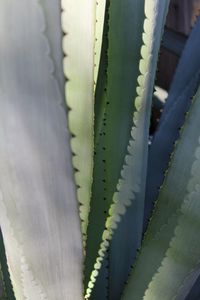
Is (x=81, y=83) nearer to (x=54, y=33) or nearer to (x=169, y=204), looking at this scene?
(x=54, y=33)

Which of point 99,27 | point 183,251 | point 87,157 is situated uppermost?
point 99,27

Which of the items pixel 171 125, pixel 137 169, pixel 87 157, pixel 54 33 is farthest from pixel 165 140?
pixel 54 33

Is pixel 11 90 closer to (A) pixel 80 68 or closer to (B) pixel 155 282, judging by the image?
(A) pixel 80 68

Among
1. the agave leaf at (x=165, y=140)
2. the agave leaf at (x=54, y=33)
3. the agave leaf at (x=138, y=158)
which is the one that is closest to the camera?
the agave leaf at (x=54, y=33)

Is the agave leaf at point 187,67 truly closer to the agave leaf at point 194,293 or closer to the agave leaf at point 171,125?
the agave leaf at point 171,125

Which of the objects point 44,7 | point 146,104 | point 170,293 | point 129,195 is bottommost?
point 170,293

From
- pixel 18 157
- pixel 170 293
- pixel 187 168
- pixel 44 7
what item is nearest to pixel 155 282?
pixel 170 293

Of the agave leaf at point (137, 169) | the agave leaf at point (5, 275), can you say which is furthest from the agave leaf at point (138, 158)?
the agave leaf at point (5, 275)
